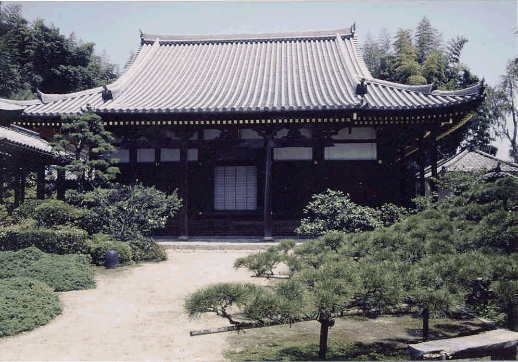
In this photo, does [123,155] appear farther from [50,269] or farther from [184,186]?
[50,269]

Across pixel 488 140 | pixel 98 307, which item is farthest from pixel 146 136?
pixel 488 140

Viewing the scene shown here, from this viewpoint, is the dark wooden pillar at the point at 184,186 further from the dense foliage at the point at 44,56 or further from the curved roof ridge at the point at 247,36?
the dense foliage at the point at 44,56

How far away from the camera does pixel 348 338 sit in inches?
204

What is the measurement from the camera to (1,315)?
5547 millimetres

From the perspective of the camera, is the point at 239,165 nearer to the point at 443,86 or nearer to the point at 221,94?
the point at 221,94

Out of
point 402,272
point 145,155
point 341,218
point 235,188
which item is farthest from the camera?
point 235,188

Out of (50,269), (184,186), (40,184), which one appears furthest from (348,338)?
(40,184)

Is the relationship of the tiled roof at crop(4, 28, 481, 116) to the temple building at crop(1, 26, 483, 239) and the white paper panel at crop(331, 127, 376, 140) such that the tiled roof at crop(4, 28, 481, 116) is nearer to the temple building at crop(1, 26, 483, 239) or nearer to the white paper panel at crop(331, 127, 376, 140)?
the temple building at crop(1, 26, 483, 239)

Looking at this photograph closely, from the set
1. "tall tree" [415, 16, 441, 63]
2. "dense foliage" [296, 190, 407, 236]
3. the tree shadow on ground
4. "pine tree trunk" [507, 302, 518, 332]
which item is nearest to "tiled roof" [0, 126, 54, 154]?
"dense foliage" [296, 190, 407, 236]

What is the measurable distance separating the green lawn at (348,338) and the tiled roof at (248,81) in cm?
740

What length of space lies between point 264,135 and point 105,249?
5822 mm

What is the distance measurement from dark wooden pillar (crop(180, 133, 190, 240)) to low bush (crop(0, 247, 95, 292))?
14.5ft

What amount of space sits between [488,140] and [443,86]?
34.1 ft

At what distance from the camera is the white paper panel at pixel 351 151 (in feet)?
45.3
